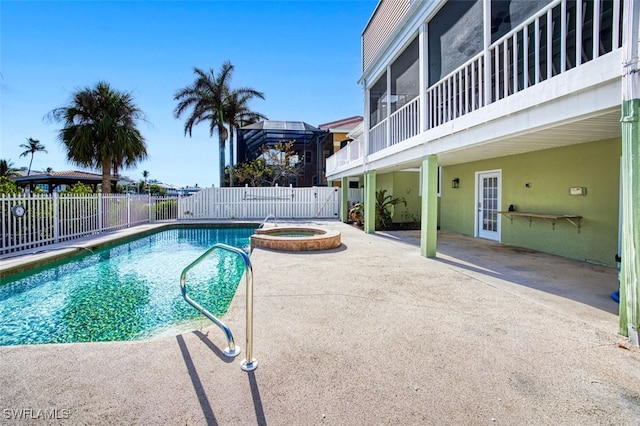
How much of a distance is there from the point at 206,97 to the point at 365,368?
23.8 metres

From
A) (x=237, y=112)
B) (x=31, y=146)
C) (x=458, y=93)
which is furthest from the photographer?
(x=31, y=146)

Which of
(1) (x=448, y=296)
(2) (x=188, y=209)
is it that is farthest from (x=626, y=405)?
(2) (x=188, y=209)

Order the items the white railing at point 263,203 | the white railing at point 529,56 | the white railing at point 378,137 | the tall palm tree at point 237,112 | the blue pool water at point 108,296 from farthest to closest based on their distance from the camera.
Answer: the tall palm tree at point 237,112
the white railing at point 263,203
the white railing at point 378,137
the blue pool water at point 108,296
the white railing at point 529,56

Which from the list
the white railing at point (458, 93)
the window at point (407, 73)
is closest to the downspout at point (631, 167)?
the white railing at point (458, 93)

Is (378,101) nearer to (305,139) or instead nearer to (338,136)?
(338,136)

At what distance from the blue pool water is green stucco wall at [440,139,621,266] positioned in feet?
24.5

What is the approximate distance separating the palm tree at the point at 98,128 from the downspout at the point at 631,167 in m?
16.5

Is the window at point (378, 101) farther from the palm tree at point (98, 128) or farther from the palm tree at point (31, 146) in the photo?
the palm tree at point (31, 146)

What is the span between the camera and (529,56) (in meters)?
6.94

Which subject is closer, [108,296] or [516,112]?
[516,112]

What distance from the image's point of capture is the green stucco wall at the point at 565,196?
602cm

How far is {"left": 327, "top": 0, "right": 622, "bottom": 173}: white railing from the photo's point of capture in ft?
12.4

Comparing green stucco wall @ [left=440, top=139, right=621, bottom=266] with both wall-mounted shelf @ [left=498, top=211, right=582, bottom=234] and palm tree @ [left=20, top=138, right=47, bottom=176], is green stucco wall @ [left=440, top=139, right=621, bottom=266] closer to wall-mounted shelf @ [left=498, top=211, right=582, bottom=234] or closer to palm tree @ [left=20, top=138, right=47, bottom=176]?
wall-mounted shelf @ [left=498, top=211, right=582, bottom=234]

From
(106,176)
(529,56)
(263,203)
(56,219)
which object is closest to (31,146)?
(106,176)
